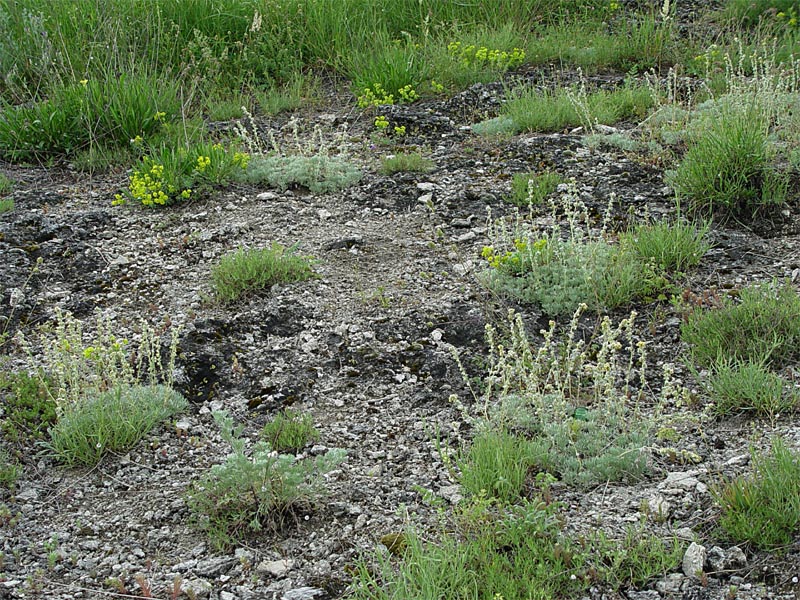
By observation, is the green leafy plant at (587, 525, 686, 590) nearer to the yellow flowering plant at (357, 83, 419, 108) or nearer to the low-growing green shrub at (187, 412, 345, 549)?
the low-growing green shrub at (187, 412, 345, 549)

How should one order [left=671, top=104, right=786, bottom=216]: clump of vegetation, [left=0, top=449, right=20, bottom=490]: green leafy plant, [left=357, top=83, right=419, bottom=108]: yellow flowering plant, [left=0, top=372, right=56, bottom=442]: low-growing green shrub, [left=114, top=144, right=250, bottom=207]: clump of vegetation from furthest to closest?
[left=357, top=83, right=419, bottom=108]: yellow flowering plant < [left=114, top=144, right=250, bottom=207]: clump of vegetation < [left=671, top=104, right=786, bottom=216]: clump of vegetation < [left=0, top=372, right=56, bottom=442]: low-growing green shrub < [left=0, top=449, right=20, bottom=490]: green leafy plant

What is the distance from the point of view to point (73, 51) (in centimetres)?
815

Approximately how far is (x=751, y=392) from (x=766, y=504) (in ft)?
2.79

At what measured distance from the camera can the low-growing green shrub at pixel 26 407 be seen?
432 cm

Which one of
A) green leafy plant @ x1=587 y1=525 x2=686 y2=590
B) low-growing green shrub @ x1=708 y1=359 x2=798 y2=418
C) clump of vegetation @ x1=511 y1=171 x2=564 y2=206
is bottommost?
green leafy plant @ x1=587 y1=525 x2=686 y2=590

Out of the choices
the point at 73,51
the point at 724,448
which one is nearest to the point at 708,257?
the point at 724,448

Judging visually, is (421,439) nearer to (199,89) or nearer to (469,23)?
(199,89)

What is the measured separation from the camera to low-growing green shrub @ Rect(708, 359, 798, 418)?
4.06m

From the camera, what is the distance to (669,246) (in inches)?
209

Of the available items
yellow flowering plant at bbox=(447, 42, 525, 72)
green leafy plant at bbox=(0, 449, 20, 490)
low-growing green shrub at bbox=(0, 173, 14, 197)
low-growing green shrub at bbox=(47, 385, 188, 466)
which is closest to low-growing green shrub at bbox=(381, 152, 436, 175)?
yellow flowering plant at bbox=(447, 42, 525, 72)

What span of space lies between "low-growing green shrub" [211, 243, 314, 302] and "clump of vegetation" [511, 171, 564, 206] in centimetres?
171

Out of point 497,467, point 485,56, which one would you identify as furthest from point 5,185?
point 497,467

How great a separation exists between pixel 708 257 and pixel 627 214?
74 centimetres

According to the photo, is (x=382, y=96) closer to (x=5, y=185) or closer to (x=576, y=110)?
(x=576, y=110)
